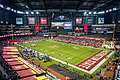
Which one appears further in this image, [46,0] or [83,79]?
[46,0]

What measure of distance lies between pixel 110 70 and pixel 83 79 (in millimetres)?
6924

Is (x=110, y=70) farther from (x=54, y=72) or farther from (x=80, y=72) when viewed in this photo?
(x=54, y=72)

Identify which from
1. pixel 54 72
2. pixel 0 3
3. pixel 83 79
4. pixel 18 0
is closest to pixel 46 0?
pixel 18 0

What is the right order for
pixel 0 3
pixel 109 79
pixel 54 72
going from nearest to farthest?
pixel 109 79 < pixel 54 72 < pixel 0 3

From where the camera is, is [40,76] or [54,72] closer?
[40,76]

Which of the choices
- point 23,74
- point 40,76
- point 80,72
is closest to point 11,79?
point 23,74

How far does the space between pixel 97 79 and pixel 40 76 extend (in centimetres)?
938

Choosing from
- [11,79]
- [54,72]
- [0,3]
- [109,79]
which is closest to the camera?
[11,79]

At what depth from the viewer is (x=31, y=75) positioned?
17422mm

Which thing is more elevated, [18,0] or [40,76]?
[18,0]

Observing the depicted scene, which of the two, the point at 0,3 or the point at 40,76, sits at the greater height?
the point at 0,3

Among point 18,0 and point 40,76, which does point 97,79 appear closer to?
point 40,76

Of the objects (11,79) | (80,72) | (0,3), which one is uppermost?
(0,3)

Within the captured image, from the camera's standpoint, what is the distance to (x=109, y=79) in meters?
17.1
